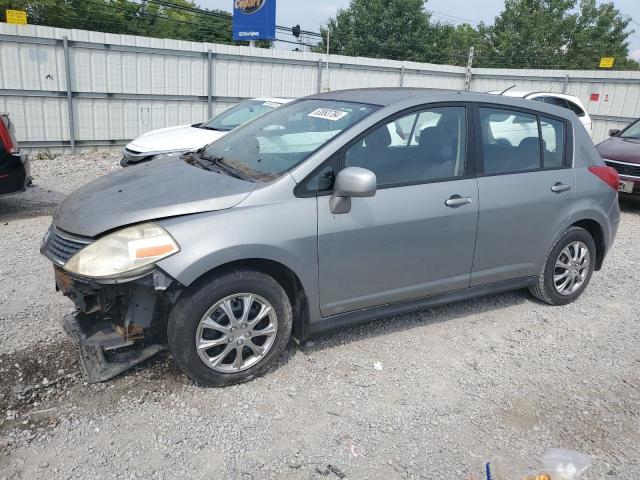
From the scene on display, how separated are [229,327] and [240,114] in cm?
646

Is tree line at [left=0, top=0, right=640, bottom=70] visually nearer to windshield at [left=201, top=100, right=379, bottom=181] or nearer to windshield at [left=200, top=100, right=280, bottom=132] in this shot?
windshield at [left=200, top=100, right=280, bottom=132]

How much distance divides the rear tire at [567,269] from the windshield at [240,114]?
218 inches

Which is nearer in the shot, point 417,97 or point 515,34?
point 417,97

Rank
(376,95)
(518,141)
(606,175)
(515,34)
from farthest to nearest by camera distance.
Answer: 1. (515,34)
2. (606,175)
3. (518,141)
4. (376,95)

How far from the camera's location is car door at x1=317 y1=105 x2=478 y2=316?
3.30 metres

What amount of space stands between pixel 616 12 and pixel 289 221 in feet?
142

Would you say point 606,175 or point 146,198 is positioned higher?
point 606,175

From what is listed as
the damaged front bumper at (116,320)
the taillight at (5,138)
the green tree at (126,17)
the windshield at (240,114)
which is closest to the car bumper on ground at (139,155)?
the windshield at (240,114)

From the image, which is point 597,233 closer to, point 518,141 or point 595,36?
point 518,141

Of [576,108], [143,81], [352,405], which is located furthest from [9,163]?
[576,108]

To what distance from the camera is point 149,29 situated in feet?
127

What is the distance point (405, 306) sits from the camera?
3.71 m

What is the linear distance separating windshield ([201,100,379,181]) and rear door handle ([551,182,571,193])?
65.3 inches

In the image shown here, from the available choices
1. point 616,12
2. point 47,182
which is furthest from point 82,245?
point 616,12
